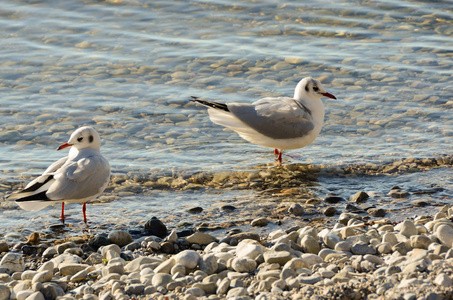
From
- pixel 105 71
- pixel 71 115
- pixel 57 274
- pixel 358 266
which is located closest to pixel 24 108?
pixel 71 115

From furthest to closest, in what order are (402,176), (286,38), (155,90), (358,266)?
(286,38) → (155,90) → (402,176) → (358,266)

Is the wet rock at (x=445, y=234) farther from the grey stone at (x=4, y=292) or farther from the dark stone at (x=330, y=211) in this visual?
the grey stone at (x=4, y=292)

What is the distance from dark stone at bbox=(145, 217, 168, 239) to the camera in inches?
256

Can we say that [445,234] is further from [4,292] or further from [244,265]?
[4,292]

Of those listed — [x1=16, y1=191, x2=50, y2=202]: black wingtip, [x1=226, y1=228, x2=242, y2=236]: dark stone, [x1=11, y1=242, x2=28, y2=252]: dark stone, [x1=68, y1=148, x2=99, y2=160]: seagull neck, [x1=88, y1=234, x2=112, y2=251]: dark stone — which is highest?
[x1=68, y1=148, x2=99, y2=160]: seagull neck

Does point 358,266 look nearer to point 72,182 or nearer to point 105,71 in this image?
point 72,182

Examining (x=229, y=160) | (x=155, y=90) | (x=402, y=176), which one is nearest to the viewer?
(x=402, y=176)

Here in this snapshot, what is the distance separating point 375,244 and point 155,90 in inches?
239

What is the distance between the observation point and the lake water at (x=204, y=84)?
831 centimetres

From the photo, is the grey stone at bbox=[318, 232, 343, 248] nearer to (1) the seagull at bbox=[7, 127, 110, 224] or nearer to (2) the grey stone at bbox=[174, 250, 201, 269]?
(2) the grey stone at bbox=[174, 250, 201, 269]

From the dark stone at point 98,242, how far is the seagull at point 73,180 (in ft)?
2.19

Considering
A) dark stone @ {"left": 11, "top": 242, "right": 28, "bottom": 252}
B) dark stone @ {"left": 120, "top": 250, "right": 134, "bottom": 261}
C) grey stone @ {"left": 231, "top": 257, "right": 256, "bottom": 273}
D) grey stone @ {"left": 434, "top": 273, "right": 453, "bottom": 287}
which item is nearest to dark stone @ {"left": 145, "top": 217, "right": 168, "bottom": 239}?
dark stone @ {"left": 120, "top": 250, "right": 134, "bottom": 261}

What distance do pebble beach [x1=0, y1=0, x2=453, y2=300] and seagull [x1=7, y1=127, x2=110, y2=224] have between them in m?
0.33

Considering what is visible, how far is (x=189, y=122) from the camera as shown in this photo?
9914 millimetres
